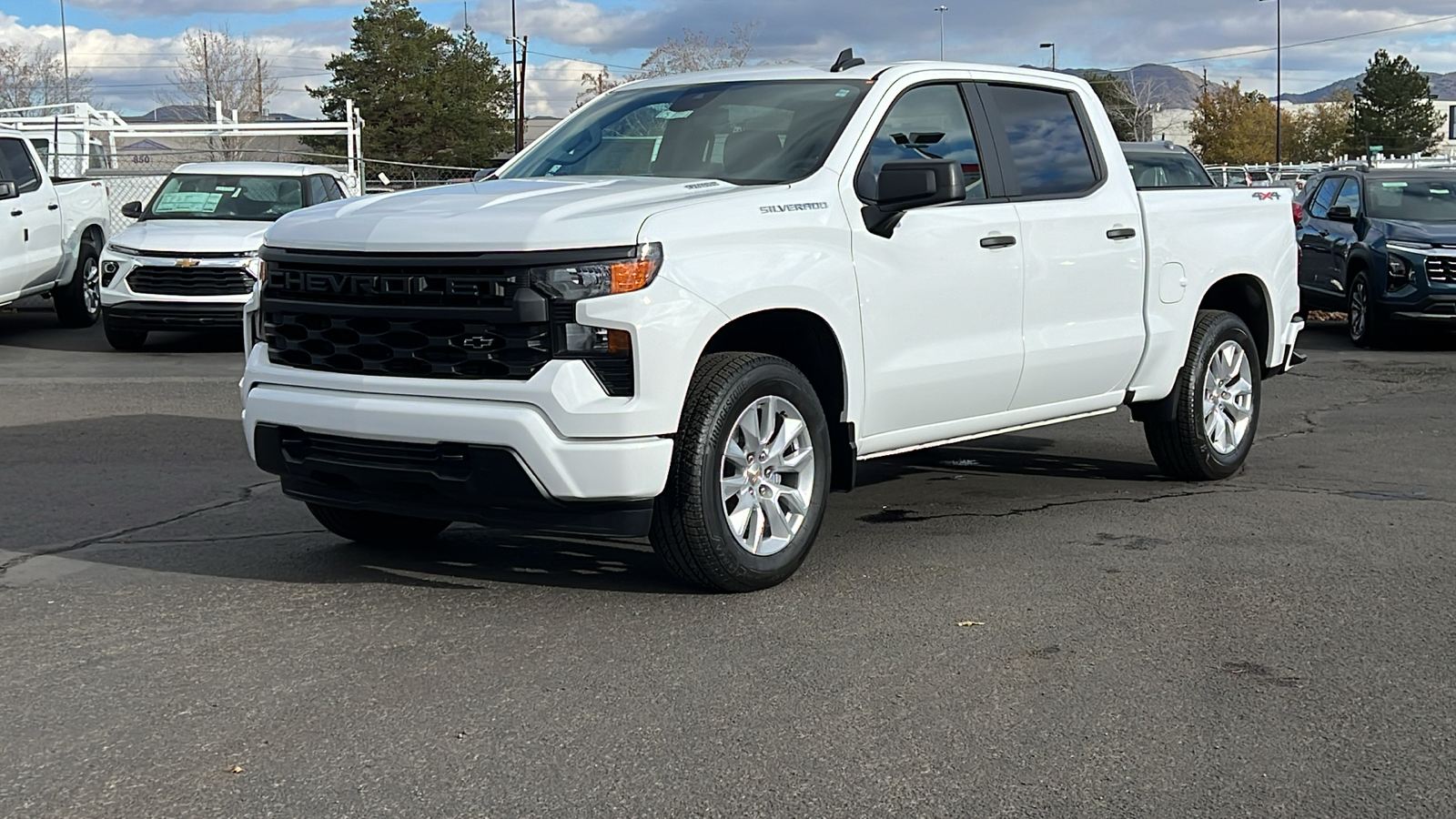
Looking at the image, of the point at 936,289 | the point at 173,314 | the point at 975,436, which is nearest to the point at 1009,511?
the point at 975,436

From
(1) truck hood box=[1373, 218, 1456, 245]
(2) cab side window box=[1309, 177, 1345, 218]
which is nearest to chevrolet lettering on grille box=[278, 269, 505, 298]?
(1) truck hood box=[1373, 218, 1456, 245]

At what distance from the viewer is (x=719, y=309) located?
550cm

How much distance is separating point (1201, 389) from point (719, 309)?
10.9 ft

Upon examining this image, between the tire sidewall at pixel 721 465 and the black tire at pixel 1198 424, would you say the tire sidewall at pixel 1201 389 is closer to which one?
the black tire at pixel 1198 424

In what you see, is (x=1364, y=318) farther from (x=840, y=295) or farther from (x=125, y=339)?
(x=125, y=339)

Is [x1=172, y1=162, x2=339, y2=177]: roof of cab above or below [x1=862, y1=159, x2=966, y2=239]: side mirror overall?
above

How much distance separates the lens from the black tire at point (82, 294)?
Answer: 16234 mm

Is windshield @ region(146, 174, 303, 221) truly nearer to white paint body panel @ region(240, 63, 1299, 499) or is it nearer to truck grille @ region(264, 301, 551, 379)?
white paint body panel @ region(240, 63, 1299, 499)

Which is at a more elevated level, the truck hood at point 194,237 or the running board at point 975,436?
the truck hood at point 194,237

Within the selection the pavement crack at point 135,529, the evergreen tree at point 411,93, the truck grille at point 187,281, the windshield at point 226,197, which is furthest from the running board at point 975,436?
the evergreen tree at point 411,93

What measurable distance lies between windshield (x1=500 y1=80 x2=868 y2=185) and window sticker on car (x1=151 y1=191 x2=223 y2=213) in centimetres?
913

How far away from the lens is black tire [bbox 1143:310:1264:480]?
7.86 metres

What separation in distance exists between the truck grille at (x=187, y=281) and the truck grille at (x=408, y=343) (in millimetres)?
8865

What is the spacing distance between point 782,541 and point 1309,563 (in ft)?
6.76
